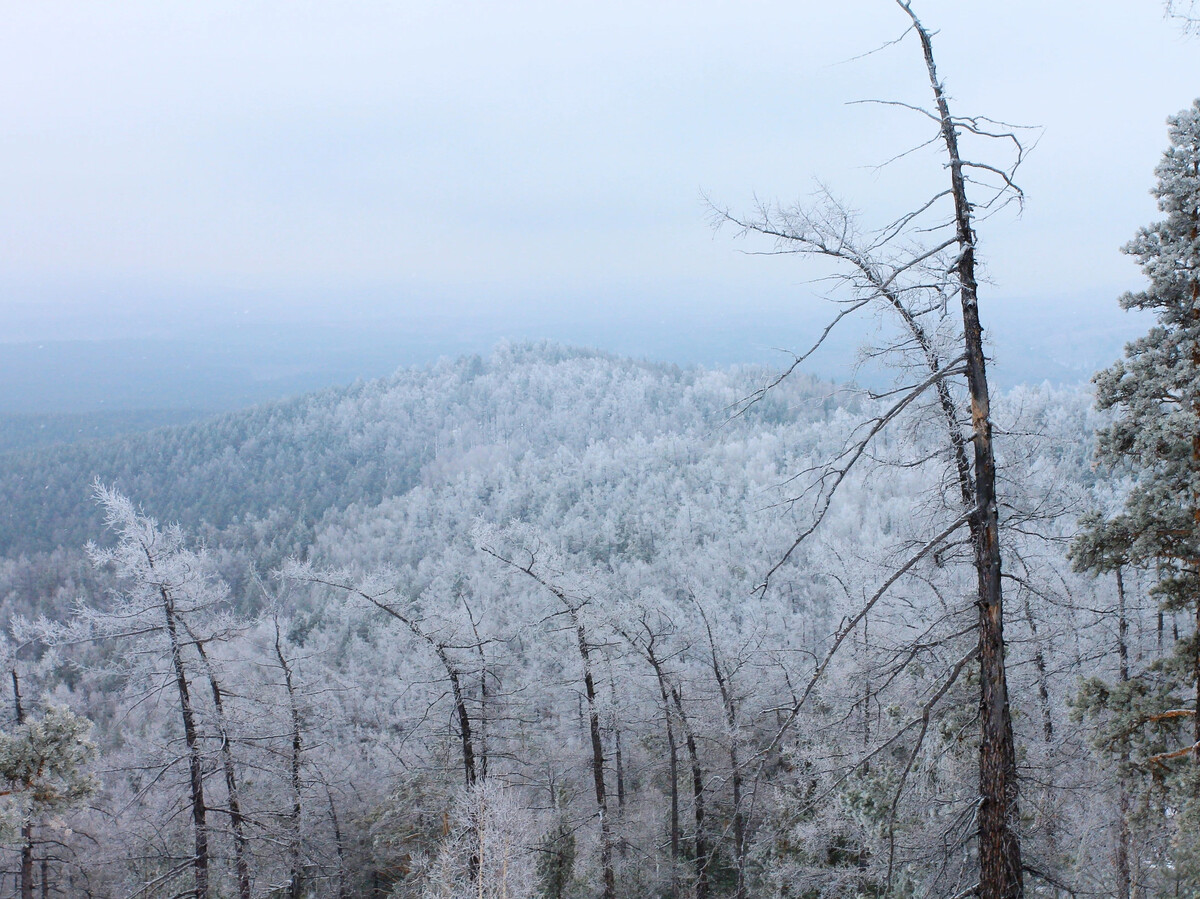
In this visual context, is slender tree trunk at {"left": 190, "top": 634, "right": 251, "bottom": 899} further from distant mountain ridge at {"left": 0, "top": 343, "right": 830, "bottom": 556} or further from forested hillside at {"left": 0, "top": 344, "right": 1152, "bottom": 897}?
distant mountain ridge at {"left": 0, "top": 343, "right": 830, "bottom": 556}

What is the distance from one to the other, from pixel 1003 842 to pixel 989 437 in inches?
96.8

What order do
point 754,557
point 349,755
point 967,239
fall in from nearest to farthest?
1. point 967,239
2. point 349,755
3. point 754,557

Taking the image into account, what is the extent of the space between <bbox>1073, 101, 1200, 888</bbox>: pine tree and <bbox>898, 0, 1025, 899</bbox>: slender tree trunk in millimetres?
1365

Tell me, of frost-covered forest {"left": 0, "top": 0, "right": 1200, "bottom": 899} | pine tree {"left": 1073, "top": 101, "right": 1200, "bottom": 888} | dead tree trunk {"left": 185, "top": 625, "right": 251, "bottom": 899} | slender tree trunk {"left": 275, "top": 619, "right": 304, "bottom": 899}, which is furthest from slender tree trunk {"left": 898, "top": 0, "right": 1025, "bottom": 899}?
slender tree trunk {"left": 275, "top": 619, "right": 304, "bottom": 899}

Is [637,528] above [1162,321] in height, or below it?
below

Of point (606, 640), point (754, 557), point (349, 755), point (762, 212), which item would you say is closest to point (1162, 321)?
point (762, 212)

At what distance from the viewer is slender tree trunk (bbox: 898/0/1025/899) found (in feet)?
12.7

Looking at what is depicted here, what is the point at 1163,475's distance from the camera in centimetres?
472

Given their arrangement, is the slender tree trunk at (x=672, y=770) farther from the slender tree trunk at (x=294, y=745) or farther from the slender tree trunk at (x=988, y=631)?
the slender tree trunk at (x=988, y=631)

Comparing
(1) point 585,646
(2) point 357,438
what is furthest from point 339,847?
(2) point 357,438

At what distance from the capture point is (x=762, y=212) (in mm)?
3992

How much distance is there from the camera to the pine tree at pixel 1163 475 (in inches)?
171

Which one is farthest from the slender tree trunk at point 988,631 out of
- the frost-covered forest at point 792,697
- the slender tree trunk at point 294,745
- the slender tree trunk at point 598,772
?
the slender tree trunk at point 294,745

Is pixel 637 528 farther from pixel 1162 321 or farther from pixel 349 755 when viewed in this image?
pixel 1162 321
